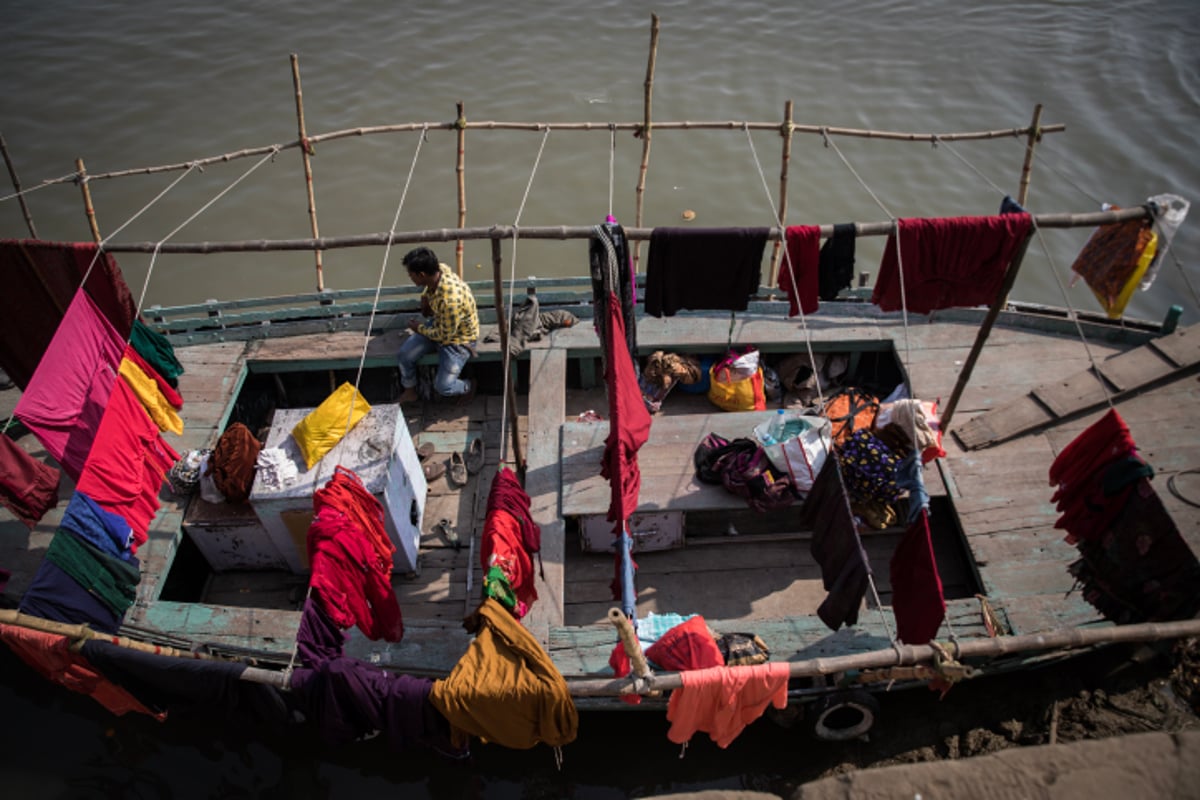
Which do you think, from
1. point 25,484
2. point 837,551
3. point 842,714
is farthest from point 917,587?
point 25,484

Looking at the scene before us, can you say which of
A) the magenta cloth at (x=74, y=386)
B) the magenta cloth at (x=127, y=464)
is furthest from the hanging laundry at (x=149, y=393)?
the magenta cloth at (x=74, y=386)

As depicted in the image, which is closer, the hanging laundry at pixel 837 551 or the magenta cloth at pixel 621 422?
the hanging laundry at pixel 837 551

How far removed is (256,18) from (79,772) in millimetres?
17417

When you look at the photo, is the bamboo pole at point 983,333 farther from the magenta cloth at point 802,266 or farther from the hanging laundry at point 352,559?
the hanging laundry at point 352,559

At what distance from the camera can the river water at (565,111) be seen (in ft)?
46.4

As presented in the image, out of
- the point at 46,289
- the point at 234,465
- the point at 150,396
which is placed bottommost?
the point at 234,465

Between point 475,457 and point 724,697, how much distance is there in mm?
4118

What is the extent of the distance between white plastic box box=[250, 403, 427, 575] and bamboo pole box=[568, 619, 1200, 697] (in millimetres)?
2607

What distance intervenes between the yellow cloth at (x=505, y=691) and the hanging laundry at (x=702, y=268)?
326 centimetres

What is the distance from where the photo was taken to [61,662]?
5.37 meters

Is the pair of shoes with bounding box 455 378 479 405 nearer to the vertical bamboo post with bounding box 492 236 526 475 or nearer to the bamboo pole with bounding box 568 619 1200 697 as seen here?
the vertical bamboo post with bounding box 492 236 526 475

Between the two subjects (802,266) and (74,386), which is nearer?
(74,386)

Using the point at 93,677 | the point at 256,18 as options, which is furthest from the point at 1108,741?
the point at 256,18

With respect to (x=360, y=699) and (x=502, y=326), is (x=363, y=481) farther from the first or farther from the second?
(x=360, y=699)
